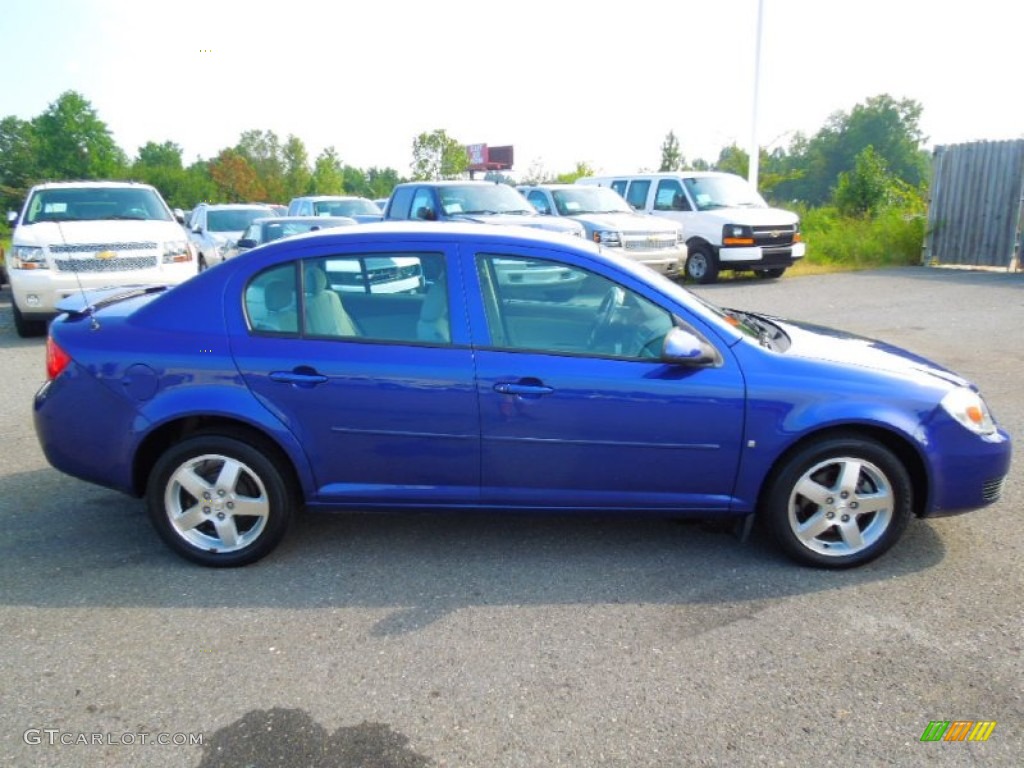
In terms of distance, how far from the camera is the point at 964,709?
295cm

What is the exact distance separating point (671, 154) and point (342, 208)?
2094 cm

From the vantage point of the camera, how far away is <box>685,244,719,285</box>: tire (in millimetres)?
16328

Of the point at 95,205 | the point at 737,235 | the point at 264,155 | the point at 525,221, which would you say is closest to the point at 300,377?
the point at 95,205

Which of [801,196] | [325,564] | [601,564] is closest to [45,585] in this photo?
[325,564]

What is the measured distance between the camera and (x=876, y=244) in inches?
781

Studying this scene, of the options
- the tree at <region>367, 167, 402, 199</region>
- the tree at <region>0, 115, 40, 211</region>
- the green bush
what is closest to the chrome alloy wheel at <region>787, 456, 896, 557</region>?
the green bush

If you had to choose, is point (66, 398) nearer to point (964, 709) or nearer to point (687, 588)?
point (687, 588)

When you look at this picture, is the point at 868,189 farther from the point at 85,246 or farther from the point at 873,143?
the point at 873,143

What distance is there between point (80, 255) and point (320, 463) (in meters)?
7.63

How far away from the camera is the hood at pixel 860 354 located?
405cm

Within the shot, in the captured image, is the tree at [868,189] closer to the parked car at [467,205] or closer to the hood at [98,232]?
the parked car at [467,205]

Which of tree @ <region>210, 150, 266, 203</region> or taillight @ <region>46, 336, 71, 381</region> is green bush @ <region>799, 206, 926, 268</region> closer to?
taillight @ <region>46, 336, 71, 381</region>

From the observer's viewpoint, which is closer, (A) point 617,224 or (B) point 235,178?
(A) point 617,224
